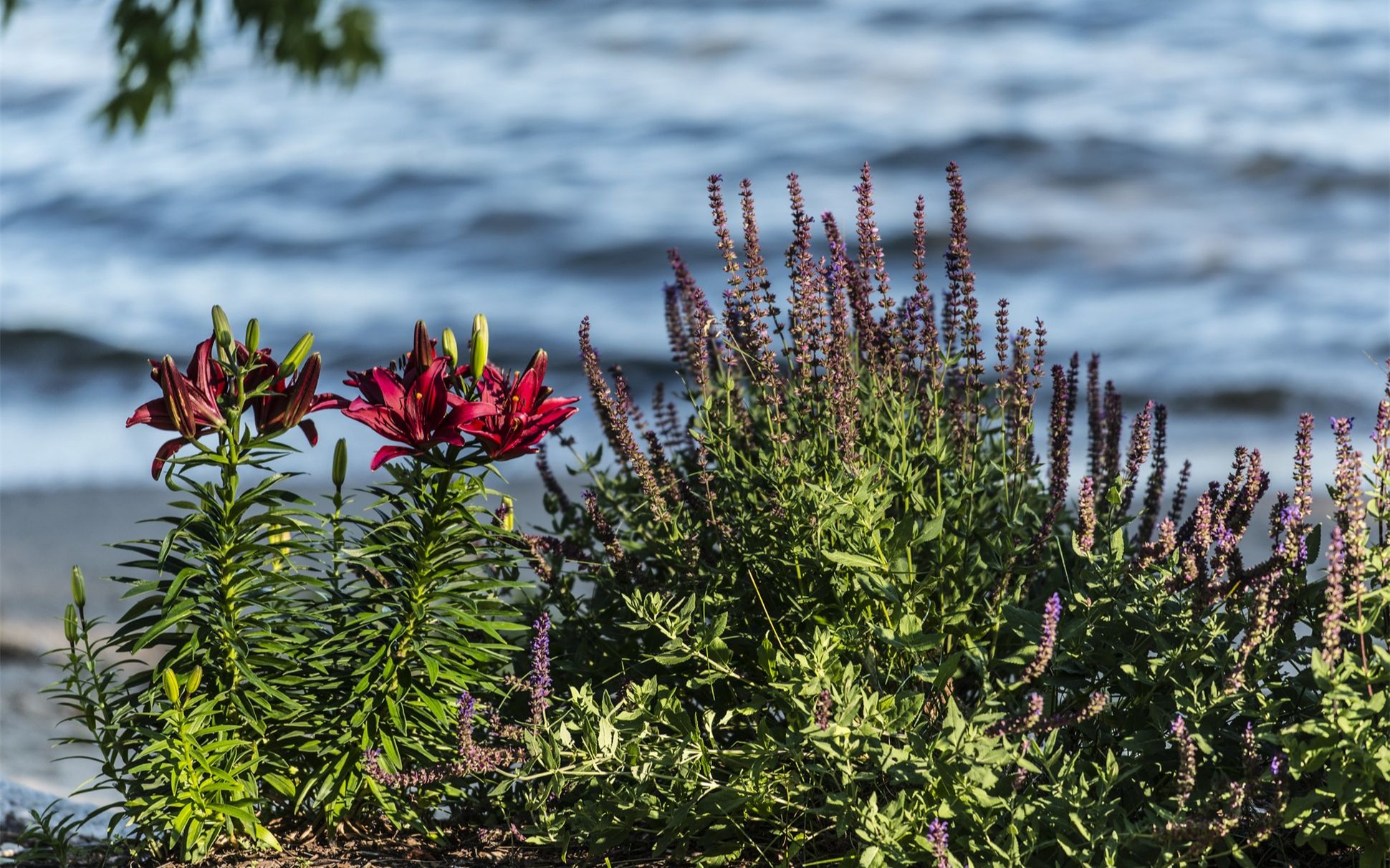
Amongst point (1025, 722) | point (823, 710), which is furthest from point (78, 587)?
point (1025, 722)

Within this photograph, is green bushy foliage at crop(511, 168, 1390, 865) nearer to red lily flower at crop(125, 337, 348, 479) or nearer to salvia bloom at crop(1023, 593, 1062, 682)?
salvia bloom at crop(1023, 593, 1062, 682)

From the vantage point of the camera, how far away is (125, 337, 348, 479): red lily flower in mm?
2473

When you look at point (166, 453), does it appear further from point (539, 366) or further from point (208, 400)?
point (539, 366)

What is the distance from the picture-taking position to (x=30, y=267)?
12.2 metres

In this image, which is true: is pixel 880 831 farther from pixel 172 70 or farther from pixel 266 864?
pixel 172 70

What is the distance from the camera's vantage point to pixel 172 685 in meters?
2.56

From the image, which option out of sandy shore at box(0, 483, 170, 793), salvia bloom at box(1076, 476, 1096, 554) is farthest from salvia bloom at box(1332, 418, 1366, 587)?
sandy shore at box(0, 483, 170, 793)

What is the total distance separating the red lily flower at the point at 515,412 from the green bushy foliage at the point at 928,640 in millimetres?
162

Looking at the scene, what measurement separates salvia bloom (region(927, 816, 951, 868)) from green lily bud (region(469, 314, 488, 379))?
3.71ft

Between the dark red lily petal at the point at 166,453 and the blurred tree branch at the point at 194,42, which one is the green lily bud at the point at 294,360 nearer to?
the dark red lily petal at the point at 166,453

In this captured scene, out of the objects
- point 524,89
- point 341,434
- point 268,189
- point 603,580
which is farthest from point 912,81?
point 603,580

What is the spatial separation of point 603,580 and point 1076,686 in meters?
1.08

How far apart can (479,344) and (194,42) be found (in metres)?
8.38

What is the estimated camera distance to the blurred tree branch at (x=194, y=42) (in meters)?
9.38
